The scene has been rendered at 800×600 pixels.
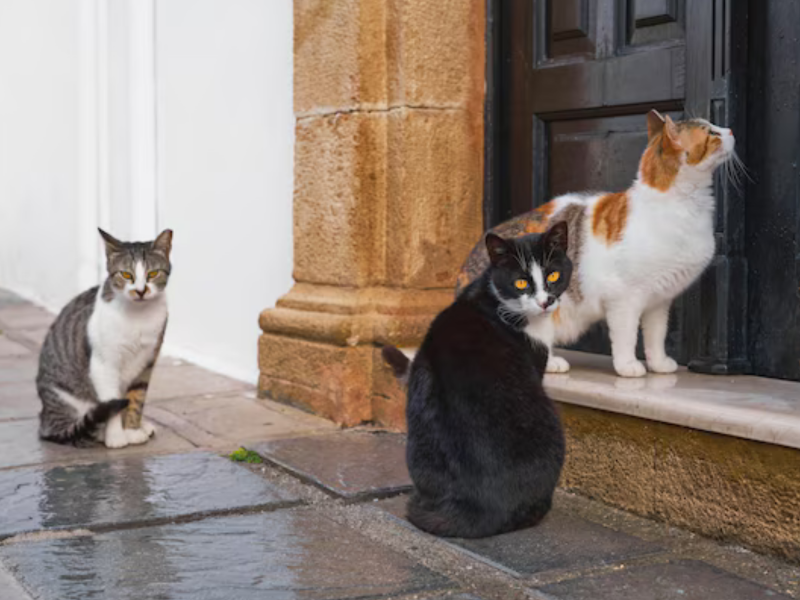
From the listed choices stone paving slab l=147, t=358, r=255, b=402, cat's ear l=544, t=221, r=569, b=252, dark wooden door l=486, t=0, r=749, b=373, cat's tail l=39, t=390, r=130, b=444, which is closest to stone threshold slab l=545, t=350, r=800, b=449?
dark wooden door l=486, t=0, r=749, b=373

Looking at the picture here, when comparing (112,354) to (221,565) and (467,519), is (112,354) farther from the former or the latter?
(467,519)

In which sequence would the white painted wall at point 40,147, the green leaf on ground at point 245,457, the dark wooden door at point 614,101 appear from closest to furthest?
the dark wooden door at point 614,101, the green leaf on ground at point 245,457, the white painted wall at point 40,147

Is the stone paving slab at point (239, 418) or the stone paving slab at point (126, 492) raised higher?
the stone paving slab at point (239, 418)

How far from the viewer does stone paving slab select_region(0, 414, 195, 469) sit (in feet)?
12.2

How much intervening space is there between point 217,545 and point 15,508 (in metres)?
0.68

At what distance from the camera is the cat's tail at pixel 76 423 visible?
12.6 feet

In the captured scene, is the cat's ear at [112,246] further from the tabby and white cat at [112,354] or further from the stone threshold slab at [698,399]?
the stone threshold slab at [698,399]

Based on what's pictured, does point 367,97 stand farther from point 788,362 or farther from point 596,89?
point 788,362

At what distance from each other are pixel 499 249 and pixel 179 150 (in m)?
3.50

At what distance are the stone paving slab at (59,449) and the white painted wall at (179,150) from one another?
1.12m

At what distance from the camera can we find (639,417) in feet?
10.1

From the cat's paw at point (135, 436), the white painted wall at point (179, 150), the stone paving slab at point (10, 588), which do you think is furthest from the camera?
the white painted wall at point (179, 150)

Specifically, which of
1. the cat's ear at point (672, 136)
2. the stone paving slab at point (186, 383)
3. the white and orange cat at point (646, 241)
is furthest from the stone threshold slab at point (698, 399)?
the stone paving slab at point (186, 383)

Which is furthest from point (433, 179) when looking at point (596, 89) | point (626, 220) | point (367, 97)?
point (626, 220)
